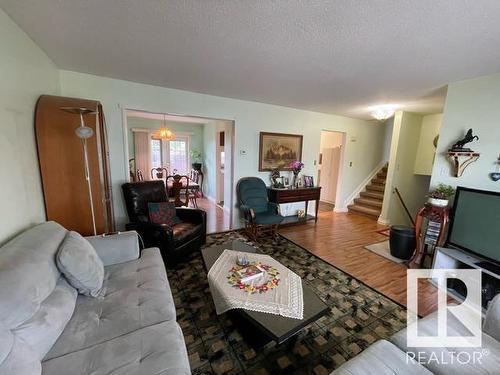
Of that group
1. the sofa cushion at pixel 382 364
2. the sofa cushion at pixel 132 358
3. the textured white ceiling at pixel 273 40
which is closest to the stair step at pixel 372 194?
the textured white ceiling at pixel 273 40

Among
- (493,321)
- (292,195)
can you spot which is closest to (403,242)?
(493,321)

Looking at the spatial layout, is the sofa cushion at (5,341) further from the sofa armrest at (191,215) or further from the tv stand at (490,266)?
the tv stand at (490,266)

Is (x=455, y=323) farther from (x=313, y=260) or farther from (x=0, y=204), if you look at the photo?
(x=0, y=204)

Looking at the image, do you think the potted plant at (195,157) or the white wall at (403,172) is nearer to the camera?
the white wall at (403,172)

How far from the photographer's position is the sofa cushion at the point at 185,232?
263 centimetres

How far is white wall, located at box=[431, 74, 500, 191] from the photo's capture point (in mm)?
2336

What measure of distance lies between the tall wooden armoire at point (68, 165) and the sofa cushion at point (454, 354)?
110 inches

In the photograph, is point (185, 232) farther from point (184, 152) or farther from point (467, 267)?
point (184, 152)

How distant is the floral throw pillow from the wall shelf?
3.57m

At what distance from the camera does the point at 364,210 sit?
17.4 feet

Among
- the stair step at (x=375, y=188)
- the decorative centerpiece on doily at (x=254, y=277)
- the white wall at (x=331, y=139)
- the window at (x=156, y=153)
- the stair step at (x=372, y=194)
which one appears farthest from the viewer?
the window at (x=156, y=153)

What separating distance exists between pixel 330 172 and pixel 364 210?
149 centimetres

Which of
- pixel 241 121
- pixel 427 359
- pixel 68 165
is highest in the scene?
pixel 241 121

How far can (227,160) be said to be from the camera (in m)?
4.65
